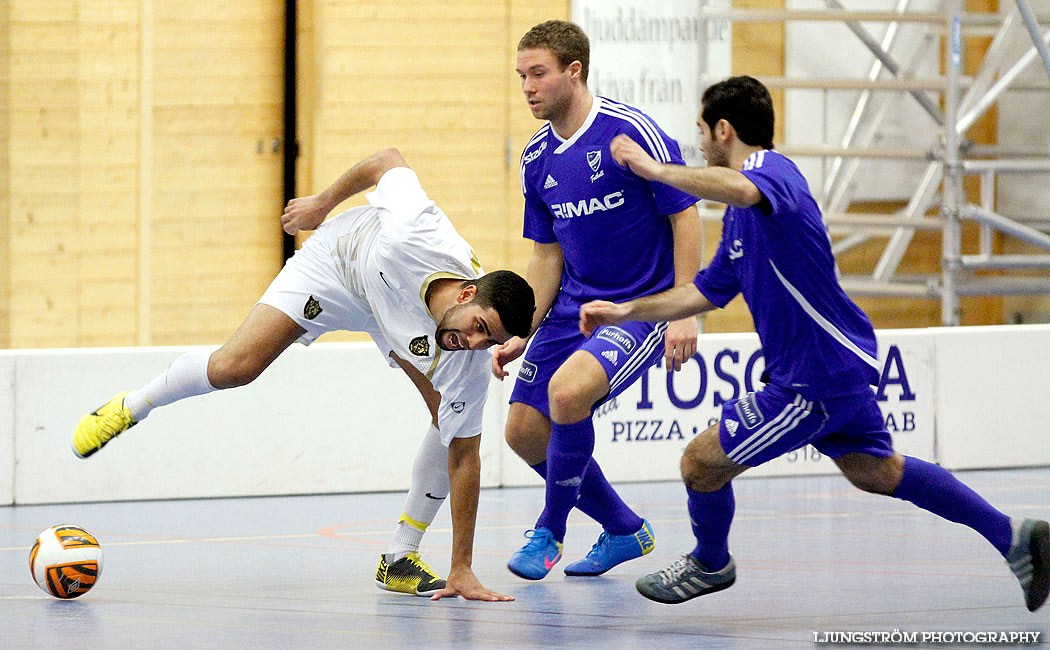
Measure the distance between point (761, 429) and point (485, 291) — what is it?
0.97 meters

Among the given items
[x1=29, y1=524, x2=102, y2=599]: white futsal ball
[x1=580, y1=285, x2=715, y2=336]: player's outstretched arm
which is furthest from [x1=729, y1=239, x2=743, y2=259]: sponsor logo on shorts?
[x1=29, y1=524, x2=102, y2=599]: white futsal ball

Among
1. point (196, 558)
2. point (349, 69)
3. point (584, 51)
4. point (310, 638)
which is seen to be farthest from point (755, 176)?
point (349, 69)

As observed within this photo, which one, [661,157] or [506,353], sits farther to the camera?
[506,353]

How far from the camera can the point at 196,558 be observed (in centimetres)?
625

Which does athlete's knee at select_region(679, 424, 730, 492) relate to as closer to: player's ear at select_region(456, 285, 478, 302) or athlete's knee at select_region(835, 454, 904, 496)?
athlete's knee at select_region(835, 454, 904, 496)

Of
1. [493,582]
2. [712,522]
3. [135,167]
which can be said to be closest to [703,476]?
[712,522]

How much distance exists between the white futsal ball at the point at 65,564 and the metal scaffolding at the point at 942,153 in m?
7.13

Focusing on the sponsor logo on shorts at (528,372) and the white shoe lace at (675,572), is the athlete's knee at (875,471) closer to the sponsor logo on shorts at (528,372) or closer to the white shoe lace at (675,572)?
the white shoe lace at (675,572)

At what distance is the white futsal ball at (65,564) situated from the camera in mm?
5195

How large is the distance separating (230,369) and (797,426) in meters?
2.11

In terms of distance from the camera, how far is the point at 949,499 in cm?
482

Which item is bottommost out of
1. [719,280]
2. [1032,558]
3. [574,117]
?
[1032,558]

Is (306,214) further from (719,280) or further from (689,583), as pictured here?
(689,583)

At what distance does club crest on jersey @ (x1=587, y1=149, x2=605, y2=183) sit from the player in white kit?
0.53 meters
